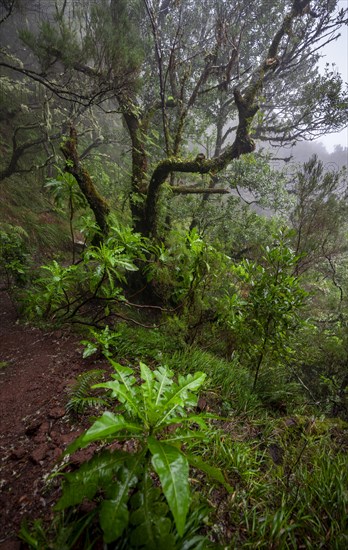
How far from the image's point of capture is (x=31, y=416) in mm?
2318

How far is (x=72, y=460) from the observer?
5.93 ft

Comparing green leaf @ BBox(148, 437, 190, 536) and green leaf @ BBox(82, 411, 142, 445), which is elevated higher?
green leaf @ BBox(82, 411, 142, 445)

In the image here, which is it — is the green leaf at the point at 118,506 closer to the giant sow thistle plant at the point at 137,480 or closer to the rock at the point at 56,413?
the giant sow thistle plant at the point at 137,480

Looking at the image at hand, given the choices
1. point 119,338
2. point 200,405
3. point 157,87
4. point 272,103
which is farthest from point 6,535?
point 272,103

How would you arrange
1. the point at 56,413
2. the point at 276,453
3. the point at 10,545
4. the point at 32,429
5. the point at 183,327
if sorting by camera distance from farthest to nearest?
the point at 183,327 < the point at 276,453 < the point at 56,413 < the point at 32,429 < the point at 10,545

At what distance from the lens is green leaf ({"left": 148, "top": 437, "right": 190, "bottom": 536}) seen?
0.98 m

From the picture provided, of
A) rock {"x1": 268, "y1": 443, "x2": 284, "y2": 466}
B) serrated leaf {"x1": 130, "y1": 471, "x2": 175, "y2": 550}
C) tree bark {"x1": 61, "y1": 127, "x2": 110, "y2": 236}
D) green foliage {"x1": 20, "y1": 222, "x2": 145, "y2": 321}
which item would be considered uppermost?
tree bark {"x1": 61, "y1": 127, "x2": 110, "y2": 236}

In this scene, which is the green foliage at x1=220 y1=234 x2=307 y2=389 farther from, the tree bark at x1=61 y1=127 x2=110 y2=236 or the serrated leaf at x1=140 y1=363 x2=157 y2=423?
the tree bark at x1=61 y1=127 x2=110 y2=236

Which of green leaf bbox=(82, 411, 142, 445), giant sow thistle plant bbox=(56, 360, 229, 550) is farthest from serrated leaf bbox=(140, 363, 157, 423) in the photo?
green leaf bbox=(82, 411, 142, 445)

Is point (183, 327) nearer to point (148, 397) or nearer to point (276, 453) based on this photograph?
point (276, 453)

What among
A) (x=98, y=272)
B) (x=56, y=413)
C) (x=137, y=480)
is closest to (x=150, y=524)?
(x=137, y=480)

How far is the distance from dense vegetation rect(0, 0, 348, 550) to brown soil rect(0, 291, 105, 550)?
15 centimetres

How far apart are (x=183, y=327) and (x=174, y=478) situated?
2.67m

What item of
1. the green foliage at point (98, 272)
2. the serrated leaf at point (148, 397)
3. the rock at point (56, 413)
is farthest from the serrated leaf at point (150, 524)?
the green foliage at point (98, 272)
